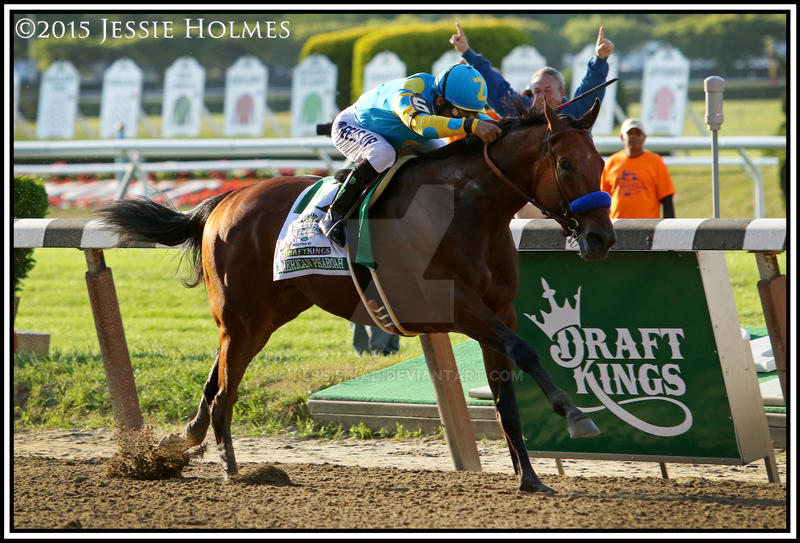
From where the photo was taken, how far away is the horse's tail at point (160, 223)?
16.9 ft

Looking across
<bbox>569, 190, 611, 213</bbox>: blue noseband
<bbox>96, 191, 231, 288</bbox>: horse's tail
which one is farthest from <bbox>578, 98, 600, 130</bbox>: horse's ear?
<bbox>96, 191, 231, 288</bbox>: horse's tail

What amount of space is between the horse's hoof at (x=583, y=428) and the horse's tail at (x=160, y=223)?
2383 mm

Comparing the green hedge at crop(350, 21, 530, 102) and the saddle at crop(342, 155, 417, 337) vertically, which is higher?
the green hedge at crop(350, 21, 530, 102)

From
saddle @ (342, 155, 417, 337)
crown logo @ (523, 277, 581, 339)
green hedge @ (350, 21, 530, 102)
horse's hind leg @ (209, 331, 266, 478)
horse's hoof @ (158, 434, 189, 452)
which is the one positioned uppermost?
green hedge @ (350, 21, 530, 102)

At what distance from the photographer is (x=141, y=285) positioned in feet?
34.4

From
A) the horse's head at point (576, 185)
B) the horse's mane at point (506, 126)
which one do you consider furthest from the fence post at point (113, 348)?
the horse's head at point (576, 185)

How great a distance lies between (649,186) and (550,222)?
2.91m

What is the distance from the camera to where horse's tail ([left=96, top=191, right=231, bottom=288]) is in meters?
5.16


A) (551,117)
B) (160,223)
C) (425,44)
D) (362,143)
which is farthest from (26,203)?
(425,44)

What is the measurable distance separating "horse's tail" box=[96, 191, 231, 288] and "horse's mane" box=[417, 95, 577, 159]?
1.46 m

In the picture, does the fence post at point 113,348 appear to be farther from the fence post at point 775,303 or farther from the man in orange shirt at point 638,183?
the man in orange shirt at point 638,183

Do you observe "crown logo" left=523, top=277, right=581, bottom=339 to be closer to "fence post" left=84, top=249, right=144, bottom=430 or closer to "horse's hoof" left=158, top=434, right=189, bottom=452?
"horse's hoof" left=158, top=434, right=189, bottom=452

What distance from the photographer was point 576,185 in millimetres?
3961
